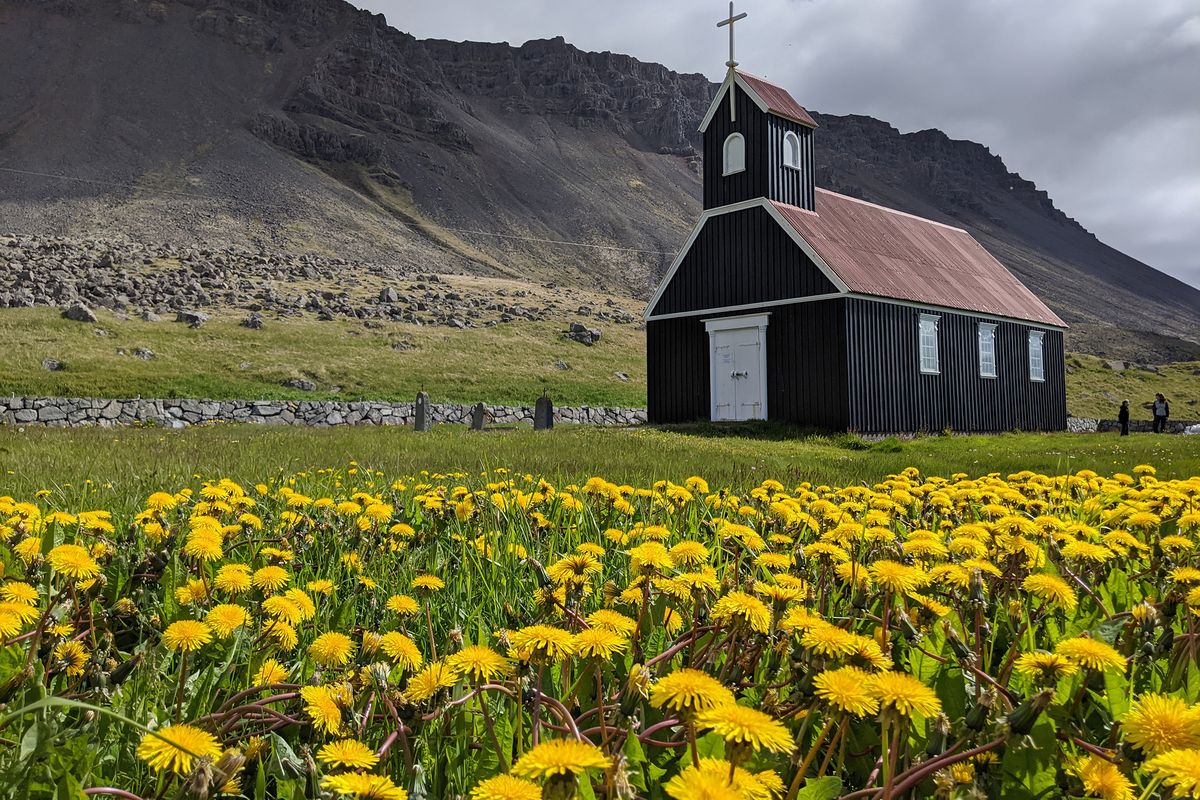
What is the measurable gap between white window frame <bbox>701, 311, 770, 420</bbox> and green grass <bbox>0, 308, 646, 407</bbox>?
12.4 metres

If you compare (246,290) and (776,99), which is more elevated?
(776,99)

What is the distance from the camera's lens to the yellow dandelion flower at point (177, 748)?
3.49ft

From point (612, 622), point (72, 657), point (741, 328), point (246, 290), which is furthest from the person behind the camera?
point (246, 290)

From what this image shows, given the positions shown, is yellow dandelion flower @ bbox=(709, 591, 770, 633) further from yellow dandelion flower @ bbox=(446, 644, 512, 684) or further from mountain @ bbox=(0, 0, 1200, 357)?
mountain @ bbox=(0, 0, 1200, 357)

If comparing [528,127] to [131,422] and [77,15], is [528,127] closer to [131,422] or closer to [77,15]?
[77,15]

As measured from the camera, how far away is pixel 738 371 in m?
21.9

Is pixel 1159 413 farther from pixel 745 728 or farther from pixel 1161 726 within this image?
pixel 745 728

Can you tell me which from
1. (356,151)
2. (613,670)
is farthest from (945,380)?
(356,151)

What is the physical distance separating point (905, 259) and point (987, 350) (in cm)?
378

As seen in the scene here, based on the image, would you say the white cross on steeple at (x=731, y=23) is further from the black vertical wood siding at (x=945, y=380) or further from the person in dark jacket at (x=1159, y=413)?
the person in dark jacket at (x=1159, y=413)

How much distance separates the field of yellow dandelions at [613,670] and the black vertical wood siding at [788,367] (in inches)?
666

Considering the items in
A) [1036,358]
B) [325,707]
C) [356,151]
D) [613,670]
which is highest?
[356,151]

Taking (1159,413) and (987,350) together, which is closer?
(987,350)

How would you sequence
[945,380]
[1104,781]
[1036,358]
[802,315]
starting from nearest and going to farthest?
[1104,781] < [802,315] < [945,380] < [1036,358]
